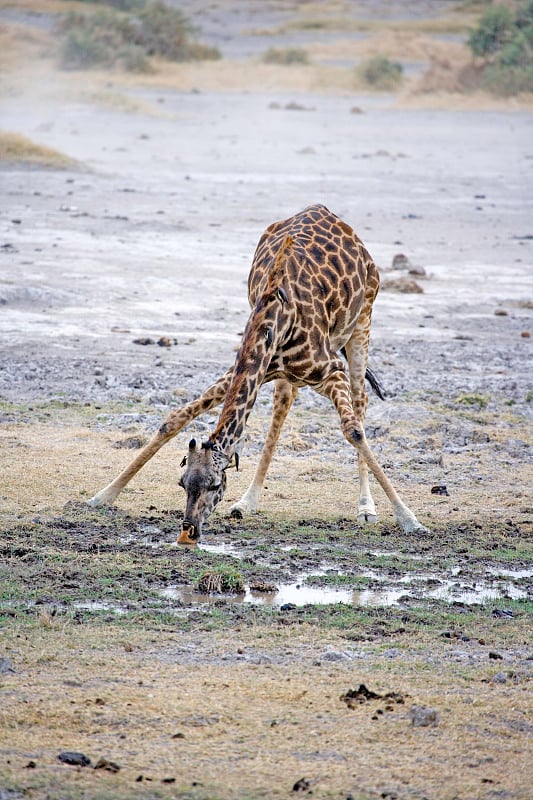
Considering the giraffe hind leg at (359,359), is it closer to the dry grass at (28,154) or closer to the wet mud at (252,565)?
the wet mud at (252,565)

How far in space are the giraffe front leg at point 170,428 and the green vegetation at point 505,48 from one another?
28.7 m

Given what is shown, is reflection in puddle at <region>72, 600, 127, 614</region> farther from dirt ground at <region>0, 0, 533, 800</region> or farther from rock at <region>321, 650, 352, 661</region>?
rock at <region>321, 650, 352, 661</region>

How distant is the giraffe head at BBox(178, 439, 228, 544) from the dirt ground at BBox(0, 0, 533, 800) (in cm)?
26

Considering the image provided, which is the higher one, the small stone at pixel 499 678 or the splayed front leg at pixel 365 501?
the small stone at pixel 499 678

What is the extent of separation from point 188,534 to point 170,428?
1.04m

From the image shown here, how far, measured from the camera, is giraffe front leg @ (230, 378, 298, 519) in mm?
7293

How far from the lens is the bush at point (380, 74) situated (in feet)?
121

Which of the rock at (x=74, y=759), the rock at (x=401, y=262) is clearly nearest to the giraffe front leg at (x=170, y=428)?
the rock at (x=74, y=759)

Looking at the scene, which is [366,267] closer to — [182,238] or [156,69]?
[182,238]

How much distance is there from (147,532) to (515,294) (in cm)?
822

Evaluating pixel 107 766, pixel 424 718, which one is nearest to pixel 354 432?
pixel 424 718

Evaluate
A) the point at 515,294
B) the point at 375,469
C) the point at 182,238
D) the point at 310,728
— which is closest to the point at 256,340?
the point at 375,469

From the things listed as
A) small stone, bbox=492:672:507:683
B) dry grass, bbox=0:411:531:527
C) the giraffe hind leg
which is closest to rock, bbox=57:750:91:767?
small stone, bbox=492:672:507:683

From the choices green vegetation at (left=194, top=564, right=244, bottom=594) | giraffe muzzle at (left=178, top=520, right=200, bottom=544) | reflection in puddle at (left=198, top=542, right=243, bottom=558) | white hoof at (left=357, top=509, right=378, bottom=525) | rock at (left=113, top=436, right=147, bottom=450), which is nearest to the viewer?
green vegetation at (left=194, top=564, right=244, bottom=594)
